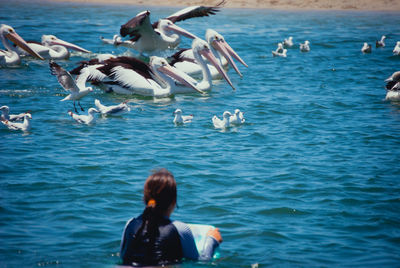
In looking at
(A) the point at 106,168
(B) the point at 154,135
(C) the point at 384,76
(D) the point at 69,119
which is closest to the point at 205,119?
(B) the point at 154,135

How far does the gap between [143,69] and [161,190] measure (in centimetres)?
752

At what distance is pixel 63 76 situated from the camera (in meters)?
8.49

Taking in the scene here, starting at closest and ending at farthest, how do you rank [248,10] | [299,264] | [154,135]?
[299,264] < [154,135] < [248,10]

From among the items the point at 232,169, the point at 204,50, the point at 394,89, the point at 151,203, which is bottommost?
the point at 232,169

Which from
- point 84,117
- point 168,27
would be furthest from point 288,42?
point 84,117

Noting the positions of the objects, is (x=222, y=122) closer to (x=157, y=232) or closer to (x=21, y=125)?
(x=21, y=125)

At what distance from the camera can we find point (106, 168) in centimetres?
→ 626

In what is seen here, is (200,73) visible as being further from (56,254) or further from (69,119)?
(56,254)

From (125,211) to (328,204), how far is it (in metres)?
2.01

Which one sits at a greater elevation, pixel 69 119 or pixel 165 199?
pixel 165 199

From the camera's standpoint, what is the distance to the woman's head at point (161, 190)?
3299mm

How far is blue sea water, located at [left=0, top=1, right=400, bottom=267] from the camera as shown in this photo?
447cm

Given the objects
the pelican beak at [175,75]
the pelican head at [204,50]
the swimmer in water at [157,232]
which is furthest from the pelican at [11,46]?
the swimmer in water at [157,232]

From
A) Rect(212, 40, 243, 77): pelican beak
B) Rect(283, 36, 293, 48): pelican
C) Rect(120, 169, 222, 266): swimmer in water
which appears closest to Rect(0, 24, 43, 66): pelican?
Rect(212, 40, 243, 77): pelican beak
